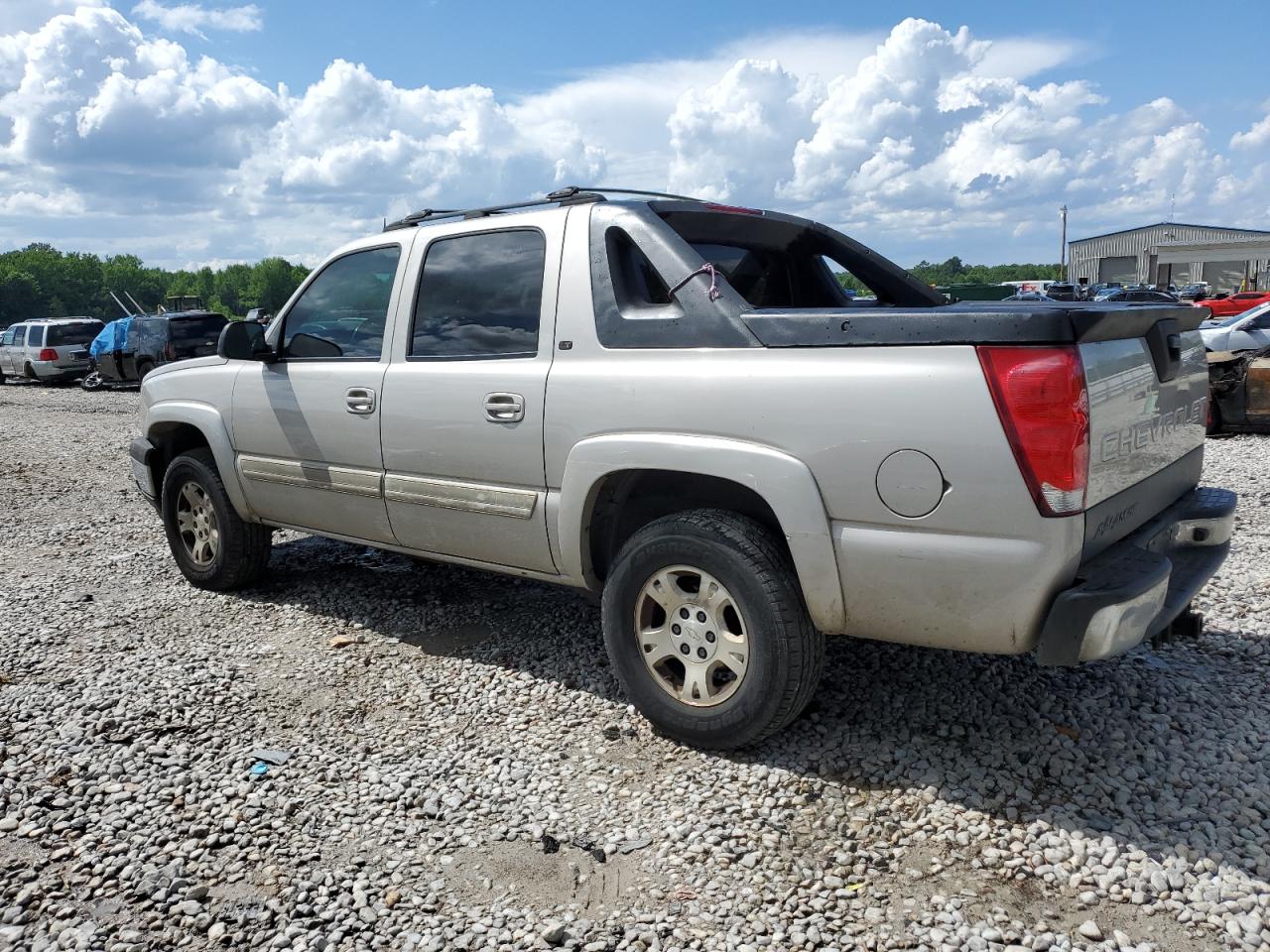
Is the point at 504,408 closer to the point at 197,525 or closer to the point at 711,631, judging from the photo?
the point at 711,631

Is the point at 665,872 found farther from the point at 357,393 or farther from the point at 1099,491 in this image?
the point at 357,393

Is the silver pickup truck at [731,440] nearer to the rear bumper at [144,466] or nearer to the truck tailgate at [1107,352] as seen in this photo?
the truck tailgate at [1107,352]

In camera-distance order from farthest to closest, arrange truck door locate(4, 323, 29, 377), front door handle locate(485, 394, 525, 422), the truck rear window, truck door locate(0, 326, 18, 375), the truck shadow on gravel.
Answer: truck door locate(0, 326, 18, 375) < truck door locate(4, 323, 29, 377) < the truck rear window < front door handle locate(485, 394, 525, 422) < the truck shadow on gravel

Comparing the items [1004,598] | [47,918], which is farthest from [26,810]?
[1004,598]

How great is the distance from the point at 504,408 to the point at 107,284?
158053 millimetres

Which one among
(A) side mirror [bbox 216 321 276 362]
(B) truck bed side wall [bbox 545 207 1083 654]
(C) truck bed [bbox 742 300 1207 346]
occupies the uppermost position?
(C) truck bed [bbox 742 300 1207 346]

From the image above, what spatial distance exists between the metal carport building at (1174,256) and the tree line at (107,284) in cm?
7808

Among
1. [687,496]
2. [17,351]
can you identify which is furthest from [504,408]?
[17,351]

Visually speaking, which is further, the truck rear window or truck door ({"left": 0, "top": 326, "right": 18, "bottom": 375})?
truck door ({"left": 0, "top": 326, "right": 18, "bottom": 375})

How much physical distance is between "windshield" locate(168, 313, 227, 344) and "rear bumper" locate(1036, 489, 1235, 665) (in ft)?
69.4

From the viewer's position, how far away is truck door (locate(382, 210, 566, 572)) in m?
3.91

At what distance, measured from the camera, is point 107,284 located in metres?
140

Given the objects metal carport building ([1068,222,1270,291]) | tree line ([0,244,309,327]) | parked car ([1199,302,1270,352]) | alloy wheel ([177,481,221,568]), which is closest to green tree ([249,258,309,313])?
tree line ([0,244,309,327])

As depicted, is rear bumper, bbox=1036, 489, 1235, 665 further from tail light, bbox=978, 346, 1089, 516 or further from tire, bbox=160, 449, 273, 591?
tire, bbox=160, 449, 273, 591
